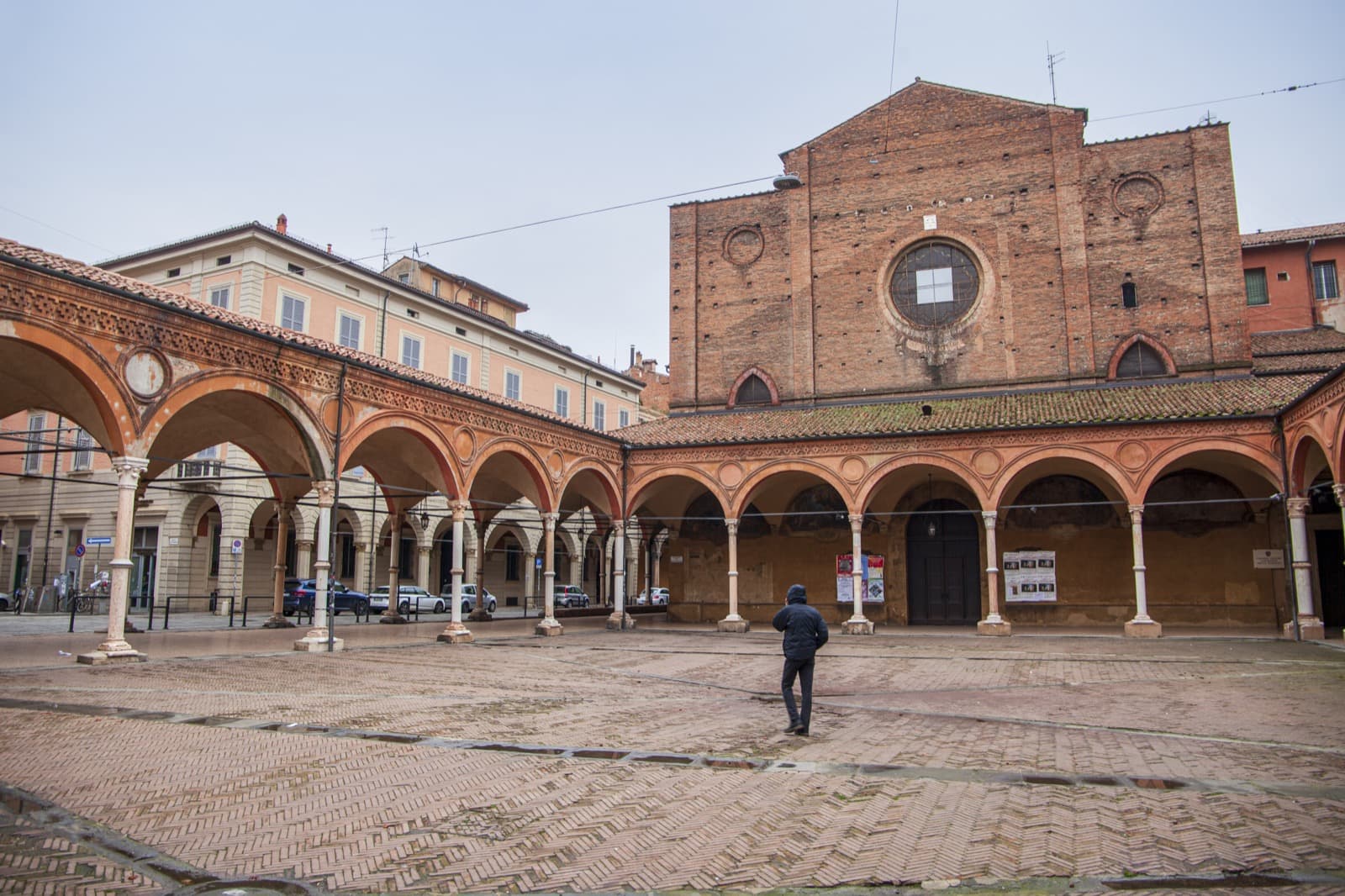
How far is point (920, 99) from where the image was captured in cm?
2738

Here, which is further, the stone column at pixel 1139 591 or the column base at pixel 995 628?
the column base at pixel 995 628

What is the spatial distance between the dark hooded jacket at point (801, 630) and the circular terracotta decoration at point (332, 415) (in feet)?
34.3

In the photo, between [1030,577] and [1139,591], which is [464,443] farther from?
[1139,591]

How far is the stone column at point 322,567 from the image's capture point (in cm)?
1566

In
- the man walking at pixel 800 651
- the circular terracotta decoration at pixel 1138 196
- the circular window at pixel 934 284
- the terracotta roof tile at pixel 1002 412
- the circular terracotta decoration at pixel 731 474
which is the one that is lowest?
the man walking at pixel 800 651

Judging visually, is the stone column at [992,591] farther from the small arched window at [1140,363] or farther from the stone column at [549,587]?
the stone column at [549,587]

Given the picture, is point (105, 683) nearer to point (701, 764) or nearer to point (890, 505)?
point (701, 764)

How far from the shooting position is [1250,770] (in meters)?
6.53

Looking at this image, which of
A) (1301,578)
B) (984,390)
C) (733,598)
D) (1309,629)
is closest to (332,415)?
(733,598)

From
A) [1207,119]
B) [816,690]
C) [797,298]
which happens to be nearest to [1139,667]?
[816,690]

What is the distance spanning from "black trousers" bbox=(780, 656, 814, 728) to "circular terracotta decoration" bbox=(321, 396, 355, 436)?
10.7m

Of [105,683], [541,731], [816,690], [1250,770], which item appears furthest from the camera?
[816,690]

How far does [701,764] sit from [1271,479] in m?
18.3

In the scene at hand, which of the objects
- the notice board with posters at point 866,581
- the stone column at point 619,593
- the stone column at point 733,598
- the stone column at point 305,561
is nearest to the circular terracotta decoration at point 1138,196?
the notice board with posters at point 866,581
